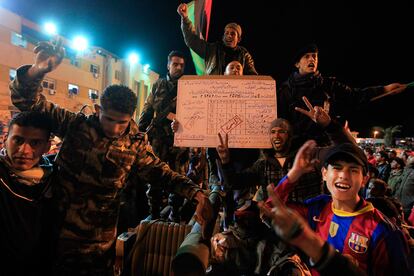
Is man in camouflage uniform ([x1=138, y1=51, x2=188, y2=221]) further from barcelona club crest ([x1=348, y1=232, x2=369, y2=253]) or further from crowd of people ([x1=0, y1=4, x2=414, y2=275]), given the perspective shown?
barcelona club crest ([x1=348, y1=232, x2=369, y2=253])

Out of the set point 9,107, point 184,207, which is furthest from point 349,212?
point 9,107

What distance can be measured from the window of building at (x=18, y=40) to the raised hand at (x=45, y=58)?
2534 cm

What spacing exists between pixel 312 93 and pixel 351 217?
227cm

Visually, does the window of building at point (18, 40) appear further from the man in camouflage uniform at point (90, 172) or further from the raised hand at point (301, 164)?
the raised hand at point (301, 164)

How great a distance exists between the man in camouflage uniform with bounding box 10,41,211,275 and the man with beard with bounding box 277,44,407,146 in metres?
2.06

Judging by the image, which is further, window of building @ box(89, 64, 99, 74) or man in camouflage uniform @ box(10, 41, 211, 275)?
window of building @ box(89, 64, 99, 74)

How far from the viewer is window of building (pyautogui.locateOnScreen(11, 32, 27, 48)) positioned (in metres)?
22.0

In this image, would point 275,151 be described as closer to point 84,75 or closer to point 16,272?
point 16,272

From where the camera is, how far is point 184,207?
180 inches

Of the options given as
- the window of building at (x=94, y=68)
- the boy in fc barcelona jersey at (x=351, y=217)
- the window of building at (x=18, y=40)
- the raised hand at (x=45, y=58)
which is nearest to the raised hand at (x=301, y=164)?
the boy in fc barcelona jersey at (x=351, y=217)

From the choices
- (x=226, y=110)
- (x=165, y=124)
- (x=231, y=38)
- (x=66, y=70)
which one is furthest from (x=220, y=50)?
(x=66, y=70)

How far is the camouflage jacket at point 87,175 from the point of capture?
2.31m

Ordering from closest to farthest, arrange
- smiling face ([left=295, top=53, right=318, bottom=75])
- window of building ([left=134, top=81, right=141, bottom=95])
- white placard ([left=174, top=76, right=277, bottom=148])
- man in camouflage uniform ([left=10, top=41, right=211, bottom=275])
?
1. man in camouflage uniform ([left=10, top=41, right=211, bottom=275])
2. white placard ([left=174, top=76, right=277, bottom=148])
3. smiling face ([left=295, top=53, right=318, bottom=75])
4. window of building ([left=134, top=81, right=141, bottom=95])

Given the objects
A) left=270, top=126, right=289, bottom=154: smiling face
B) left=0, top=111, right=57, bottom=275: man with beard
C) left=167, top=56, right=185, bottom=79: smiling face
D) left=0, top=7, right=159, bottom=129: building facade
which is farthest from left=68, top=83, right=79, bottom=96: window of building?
left=270, top=126, right=289, bottom=154: smiling face
